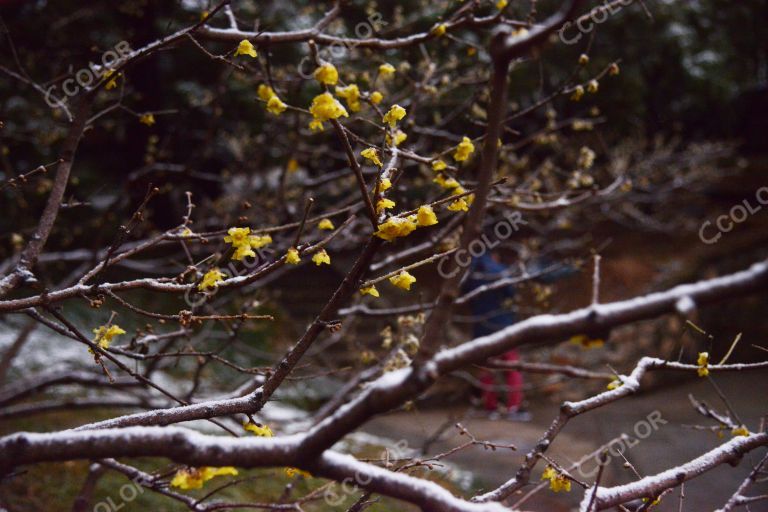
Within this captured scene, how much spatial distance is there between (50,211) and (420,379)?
76.7 inches

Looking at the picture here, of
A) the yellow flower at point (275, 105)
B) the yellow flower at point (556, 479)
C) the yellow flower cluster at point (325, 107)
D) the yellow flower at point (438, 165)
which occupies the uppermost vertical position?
the yellow flower at point (275, 105)

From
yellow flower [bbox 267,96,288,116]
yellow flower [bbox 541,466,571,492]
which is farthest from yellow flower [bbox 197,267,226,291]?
yellow flower [bbox 541,466,571,492]

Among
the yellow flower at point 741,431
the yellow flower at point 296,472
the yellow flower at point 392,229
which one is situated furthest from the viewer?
the yellow flower at point 741,431

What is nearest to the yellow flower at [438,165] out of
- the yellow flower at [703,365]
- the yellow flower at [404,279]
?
the yellow flower at [404,279]

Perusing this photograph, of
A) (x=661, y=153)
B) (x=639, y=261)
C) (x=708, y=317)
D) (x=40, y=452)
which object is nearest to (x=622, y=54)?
(x=661, y=153)

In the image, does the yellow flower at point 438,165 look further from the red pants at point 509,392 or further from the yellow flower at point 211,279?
the red pants at point 509,392

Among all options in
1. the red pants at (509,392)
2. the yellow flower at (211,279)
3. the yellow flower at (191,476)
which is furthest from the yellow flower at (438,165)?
the red pants at (509,392)

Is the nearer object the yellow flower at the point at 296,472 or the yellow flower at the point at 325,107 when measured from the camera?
the yellow flower at the point at 296,472

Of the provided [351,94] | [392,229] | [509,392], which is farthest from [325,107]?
[509,392]

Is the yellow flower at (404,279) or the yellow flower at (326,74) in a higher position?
the yellow flower at (326,74)

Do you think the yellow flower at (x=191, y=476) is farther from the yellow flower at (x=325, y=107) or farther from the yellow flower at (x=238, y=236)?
the yellow flower at (x=325, y=107)

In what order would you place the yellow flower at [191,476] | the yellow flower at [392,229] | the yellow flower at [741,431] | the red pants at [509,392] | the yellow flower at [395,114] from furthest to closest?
the red pants at [509,392] → the yellow flower at [741,431] → the yellow flower at [395,114] → the yellow flower at [392,229] → the yellow flower at [191,476]

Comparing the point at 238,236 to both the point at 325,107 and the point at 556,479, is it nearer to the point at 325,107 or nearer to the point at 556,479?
the point at 325,107

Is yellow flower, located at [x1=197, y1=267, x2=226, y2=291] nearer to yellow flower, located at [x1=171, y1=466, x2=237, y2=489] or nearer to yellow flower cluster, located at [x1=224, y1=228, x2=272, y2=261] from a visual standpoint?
yellow flower cluster, located at [x1=224, y1=228, x2=272, y2=261]
